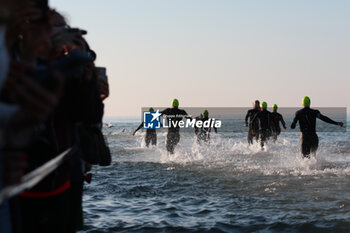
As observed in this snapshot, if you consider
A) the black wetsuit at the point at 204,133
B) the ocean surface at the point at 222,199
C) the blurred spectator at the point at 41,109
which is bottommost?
the ocean surface at the point at 222,199

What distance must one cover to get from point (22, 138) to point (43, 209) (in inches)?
38.7

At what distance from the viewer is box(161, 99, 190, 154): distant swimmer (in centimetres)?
1483

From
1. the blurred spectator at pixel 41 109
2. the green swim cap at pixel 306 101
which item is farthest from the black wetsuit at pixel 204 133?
the blurred spectator at pixel 41 109

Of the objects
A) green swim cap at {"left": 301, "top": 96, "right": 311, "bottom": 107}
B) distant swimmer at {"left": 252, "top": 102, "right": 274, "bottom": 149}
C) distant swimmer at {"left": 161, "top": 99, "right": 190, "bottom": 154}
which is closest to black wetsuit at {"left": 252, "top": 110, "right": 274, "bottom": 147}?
Answer: distant swimmer at {"left": 252, "top": 102, "right": 274, "bottom": 149}

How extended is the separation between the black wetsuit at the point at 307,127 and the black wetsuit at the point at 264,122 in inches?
243

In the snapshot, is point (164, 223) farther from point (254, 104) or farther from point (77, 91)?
point (254, 104)

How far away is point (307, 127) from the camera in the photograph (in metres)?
11.9

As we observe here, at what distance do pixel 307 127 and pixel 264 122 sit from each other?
21.2 feet

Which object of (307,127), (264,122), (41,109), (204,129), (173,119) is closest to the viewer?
(41,109)

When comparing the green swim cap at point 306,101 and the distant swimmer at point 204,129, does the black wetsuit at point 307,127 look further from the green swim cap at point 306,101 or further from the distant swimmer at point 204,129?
the distant swimmer at point 204,129

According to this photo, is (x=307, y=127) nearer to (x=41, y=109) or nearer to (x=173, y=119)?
(x=173, y=119)

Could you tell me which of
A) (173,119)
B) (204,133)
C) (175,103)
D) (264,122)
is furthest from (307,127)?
(204,133)

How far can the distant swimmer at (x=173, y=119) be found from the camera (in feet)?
48.6

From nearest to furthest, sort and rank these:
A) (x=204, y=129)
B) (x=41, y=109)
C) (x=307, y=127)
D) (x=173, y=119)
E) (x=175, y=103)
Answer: (x=41, y=109)
(x=307, y=127)
(x=173, y=119)
(x=175, y=103)
(x=204, y=129)
